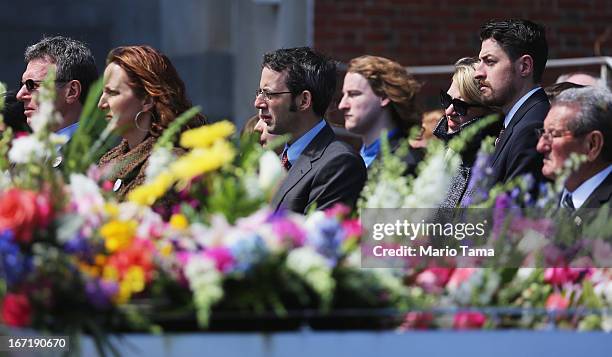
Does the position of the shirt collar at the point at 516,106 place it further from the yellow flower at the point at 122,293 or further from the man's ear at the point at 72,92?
the yellow flower at the point at 122,293

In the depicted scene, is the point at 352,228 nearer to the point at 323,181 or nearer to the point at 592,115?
the point at 592,115

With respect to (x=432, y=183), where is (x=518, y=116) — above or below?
below

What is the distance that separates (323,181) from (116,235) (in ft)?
6.33

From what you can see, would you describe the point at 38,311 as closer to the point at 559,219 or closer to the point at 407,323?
the point at 407,323

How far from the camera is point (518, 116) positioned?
193 inches

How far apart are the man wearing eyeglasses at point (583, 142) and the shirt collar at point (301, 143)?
4.74 ft

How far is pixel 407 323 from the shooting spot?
112 inches

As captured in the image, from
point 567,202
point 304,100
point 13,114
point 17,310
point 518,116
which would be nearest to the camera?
point 17,310

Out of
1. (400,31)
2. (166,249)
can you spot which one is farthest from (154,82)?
(400,31)

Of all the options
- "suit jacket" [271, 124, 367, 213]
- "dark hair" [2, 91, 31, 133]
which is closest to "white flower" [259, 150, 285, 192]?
"suit jacket" [271, 124, 367, 213]

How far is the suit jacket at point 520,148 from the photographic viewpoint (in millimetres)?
4547

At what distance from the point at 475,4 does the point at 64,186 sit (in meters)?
6.38

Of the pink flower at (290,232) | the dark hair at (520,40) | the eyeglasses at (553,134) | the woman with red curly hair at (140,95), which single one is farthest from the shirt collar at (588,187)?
the woman with red curly hair at (140,95)

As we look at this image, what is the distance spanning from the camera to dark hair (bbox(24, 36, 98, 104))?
5.35 meters
